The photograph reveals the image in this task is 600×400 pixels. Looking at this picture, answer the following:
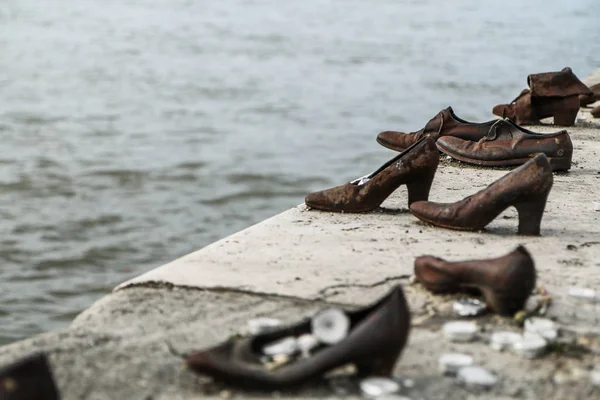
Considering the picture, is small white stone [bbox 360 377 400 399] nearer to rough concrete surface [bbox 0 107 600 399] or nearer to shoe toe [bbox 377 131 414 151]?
rough concrete surface [bbox 0 107 600 399]

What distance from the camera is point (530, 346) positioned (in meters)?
2.21

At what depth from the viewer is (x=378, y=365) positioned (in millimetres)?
2045

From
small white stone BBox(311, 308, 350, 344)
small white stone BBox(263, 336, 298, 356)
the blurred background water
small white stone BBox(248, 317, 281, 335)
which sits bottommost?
the blurred background water

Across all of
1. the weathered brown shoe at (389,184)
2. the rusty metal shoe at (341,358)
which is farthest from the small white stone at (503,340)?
the weathered brown shoe at (389,184)

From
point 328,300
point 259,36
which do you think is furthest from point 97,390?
point 259,36

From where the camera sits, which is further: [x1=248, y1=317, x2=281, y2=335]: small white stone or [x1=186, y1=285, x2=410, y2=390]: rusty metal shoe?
[x1=248, y1=317, x2=281, y2=335]: small white stone

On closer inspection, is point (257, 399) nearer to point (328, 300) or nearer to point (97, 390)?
point (97, 390)

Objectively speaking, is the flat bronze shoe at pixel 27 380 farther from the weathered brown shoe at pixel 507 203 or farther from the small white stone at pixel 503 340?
the weathered brown shoe at pixel 507 203

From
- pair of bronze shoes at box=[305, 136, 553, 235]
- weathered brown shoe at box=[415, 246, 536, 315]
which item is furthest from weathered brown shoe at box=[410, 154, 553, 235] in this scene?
weathered brown shoe at box=[415, 246, 536, 315]

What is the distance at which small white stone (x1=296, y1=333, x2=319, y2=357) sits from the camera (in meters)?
2.10

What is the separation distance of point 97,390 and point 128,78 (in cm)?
1282

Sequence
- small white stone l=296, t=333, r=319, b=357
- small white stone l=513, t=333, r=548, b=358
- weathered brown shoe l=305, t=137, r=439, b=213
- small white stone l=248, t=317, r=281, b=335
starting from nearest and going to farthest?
small white stone l=296, t=333, r=319, b=357
small white stone l=513, t=333, r=548, b=358
small white stone l=248, t=317, r=281, b=335
weathered brown shoe l=305, t=137, r=439, b=213

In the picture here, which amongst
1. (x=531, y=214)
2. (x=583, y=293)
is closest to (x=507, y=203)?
(x=531, y=214)

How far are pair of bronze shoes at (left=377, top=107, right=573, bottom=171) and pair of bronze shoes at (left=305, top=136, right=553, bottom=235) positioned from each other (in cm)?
74
